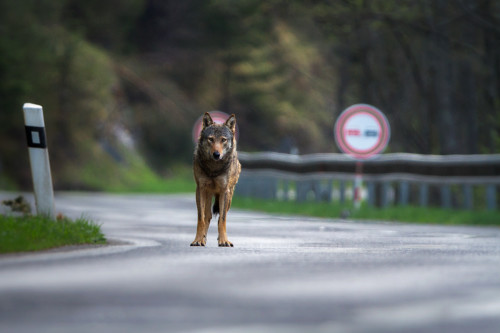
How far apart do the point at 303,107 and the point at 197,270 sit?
4119cm

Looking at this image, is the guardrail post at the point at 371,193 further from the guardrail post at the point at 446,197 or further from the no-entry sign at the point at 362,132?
the guardrail post at the point at 446,197

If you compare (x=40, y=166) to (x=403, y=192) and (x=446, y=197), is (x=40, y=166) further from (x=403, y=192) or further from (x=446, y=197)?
(x=403, y=192)

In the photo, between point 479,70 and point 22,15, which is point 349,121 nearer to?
point 479,70

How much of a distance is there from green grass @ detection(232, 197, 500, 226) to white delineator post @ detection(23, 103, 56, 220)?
8338 mm

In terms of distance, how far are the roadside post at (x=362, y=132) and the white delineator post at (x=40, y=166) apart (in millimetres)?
9797

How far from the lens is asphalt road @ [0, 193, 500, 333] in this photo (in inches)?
310

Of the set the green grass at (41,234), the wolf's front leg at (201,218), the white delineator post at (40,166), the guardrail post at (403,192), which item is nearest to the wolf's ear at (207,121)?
the wolf's front leg at (201,218)

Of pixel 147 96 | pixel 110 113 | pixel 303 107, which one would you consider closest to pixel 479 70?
pixel 110 113

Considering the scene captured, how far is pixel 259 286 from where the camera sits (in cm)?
959

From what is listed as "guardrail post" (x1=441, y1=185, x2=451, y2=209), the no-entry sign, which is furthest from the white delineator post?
"guardrail post" (x1=441, y1=185, x2=451, y2=209)

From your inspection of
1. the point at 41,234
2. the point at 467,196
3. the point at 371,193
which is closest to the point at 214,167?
the point at 41,234

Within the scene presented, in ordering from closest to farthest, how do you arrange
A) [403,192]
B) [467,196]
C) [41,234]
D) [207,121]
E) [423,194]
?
[207,121]
[41,234]
[467,196]
[423,194]
[403,192]

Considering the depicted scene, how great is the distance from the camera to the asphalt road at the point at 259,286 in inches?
310

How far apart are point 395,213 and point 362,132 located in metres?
2.02
